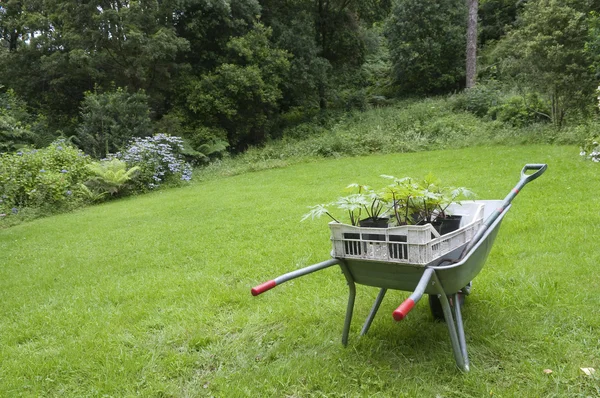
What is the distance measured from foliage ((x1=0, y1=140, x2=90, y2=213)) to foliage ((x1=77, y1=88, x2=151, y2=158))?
9.55 ft

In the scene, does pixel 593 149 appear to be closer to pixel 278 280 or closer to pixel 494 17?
pixel 278 280

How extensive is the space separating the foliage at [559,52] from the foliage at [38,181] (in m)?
11.7

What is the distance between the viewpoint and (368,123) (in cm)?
1577

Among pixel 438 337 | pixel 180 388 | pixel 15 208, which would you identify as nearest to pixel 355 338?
pixel 438 337

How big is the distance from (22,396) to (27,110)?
1716 centimetres

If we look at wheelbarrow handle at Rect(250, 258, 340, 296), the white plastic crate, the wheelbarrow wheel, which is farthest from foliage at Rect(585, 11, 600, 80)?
wheelbarrow handle at Rect(250, 258, 340, 296)

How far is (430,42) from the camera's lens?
698 inches

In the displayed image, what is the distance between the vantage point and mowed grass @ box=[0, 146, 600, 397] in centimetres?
233

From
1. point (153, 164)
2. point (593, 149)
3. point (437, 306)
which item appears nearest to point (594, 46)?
point (593, 149)

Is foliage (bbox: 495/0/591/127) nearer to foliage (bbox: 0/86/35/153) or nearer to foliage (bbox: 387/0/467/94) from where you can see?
foliage (bbox: 387/0/467/94)

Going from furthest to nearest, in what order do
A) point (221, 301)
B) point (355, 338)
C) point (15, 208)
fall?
point (15, 208)
point (221, 301)
point (355, 338)

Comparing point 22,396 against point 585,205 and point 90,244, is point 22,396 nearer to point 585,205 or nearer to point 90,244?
point 90,244

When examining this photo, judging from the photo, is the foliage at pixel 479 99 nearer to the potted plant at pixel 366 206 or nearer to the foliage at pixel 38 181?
the foliage at pixel 38 181

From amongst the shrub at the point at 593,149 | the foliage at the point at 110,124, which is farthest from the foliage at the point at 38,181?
the shrub at the point at 593,149
